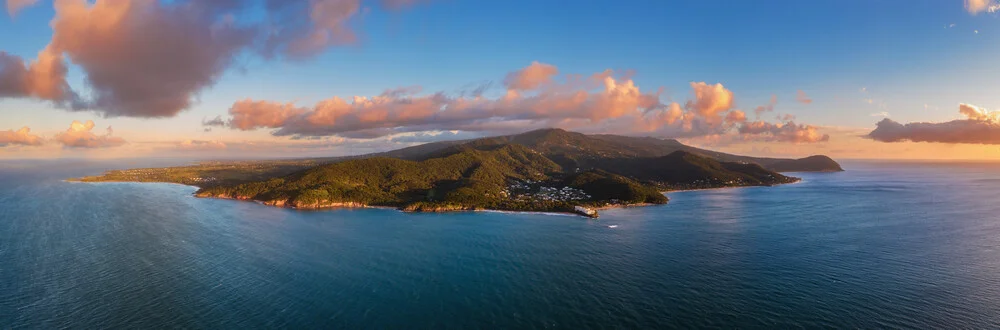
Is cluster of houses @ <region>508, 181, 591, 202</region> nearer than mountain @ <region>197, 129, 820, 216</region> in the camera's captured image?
No

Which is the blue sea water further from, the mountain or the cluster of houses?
the cluster of houses

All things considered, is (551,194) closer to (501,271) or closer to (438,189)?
(438,189)

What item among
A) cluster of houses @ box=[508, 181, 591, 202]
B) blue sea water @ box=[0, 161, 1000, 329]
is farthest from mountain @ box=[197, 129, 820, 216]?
blue sea water @ box=[0, 161, 1000, 329]

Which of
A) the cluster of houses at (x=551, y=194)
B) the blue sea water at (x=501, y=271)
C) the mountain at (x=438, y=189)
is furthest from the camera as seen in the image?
the cluster of houses at (x=551, y=194)

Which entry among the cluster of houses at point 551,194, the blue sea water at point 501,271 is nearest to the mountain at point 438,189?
the cluster of houses at point 551,194

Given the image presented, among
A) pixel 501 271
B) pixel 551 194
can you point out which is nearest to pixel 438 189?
pixel 551 194

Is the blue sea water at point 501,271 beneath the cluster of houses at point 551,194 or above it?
beneath

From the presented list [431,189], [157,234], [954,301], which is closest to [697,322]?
[954,301]

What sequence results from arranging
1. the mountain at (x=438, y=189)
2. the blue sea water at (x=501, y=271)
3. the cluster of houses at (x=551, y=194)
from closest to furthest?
the blue sea water at (x=501, y=271) → the mountain at (x=438, y=189) → the cluster of houses at (x=551, y=194)

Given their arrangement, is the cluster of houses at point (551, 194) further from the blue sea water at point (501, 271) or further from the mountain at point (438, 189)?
the blue sea water at point (501, 271)

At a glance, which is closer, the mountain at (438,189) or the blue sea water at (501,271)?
the blue sea water at (501,271)
